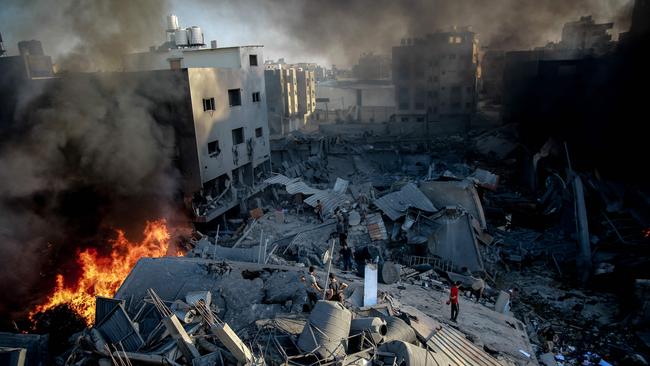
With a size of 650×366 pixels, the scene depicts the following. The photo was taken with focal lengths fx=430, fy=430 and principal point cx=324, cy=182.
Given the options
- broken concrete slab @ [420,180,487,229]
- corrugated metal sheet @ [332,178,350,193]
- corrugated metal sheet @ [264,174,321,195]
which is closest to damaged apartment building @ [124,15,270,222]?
corrugated metal sheet @ [264,174,321,195]

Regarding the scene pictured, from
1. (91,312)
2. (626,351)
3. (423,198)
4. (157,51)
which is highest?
(157,51)

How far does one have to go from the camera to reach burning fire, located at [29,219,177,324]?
485 inches

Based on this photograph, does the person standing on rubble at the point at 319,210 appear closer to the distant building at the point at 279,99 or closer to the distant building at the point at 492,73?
the distant building at the point at 279,99

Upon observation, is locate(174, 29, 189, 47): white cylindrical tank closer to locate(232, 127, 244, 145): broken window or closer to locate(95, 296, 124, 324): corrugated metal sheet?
locate(232, 127, 244, 145): broken window

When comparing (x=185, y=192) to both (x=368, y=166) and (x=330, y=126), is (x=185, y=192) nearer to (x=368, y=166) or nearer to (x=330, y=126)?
(x=368, y=166)

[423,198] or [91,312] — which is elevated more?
[423,198]

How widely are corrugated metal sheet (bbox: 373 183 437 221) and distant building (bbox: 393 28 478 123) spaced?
21807mm

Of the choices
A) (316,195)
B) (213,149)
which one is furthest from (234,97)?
(316,195)

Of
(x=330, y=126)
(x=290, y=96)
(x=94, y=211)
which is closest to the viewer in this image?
(x=94, y=211)

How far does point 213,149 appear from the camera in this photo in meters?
18.8

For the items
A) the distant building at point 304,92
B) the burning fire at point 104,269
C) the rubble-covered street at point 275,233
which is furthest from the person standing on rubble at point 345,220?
the distant building at point 304,92

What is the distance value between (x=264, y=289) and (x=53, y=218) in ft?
31.6

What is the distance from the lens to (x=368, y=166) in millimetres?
29062

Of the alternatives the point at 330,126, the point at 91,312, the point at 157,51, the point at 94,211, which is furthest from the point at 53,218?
the point at 330,126
